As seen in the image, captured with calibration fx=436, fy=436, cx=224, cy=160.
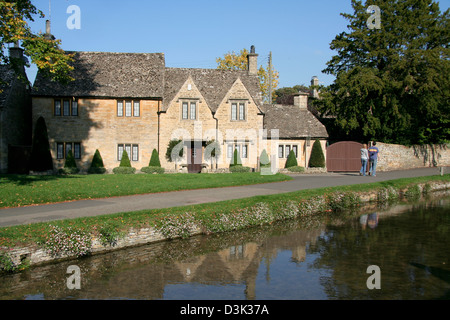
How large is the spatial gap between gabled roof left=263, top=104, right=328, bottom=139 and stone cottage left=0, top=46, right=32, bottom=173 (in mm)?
20447

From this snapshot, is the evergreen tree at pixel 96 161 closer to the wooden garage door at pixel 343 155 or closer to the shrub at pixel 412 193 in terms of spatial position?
the wooden garage door at pixel 343 155

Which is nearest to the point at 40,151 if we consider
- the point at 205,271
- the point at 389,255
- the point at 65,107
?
the point at 65,107

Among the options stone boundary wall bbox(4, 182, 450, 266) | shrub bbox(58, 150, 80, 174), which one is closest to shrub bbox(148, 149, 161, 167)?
shrub bbox(58, 150, 80, 174)

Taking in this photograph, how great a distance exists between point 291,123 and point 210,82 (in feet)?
27.6

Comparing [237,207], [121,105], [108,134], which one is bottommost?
[237,207]

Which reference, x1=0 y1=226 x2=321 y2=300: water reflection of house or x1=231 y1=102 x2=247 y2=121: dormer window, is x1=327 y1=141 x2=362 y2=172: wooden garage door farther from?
x1=0 y1=226 x2=321 y2=300: water reflection of house

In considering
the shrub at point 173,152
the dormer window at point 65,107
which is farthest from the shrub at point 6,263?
the dormer window at point 65,107

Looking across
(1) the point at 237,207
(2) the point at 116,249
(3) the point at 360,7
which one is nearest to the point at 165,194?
(1) the point at 237,207

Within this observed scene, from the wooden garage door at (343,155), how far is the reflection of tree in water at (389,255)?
18.7 metres

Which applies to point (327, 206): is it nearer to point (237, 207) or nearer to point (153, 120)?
point (237, 207)

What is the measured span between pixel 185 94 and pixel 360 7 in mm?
17131

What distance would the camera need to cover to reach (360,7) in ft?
125

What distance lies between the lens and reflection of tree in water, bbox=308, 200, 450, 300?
1066 cm

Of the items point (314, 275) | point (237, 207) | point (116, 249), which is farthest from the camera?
point (237, 207)
